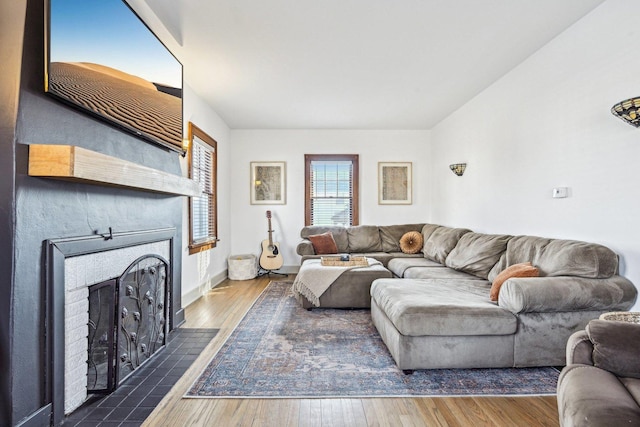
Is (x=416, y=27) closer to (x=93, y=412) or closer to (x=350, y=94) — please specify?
(x=350, y=94)

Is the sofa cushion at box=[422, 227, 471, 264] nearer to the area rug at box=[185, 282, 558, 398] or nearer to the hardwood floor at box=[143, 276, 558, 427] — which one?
the area rug at box=[185, 282, 558, 398]

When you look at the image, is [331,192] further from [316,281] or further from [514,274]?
[514,274]

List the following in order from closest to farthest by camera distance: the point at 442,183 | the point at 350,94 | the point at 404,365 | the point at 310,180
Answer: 1. the point at 404,365
2. the point at 350,94
3. the point at 442,183
4. the point at 310,180

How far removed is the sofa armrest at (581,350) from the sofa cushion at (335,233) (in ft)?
13.4

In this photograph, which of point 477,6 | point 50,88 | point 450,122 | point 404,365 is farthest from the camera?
point 450,122

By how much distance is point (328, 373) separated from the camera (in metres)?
2.28

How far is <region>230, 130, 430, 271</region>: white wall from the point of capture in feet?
20.0

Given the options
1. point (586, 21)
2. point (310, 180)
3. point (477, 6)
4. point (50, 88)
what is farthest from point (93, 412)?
point (310, 180)

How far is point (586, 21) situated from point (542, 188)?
1340 millimetres

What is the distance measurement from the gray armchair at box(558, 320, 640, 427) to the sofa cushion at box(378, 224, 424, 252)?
4.03m

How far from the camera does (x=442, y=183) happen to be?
559 cm

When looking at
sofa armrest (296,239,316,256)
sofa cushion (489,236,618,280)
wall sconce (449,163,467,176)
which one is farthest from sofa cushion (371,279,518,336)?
sofa armrest (296,239,316,256)

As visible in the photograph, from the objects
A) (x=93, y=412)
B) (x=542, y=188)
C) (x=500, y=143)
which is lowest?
(x=93, y=412)

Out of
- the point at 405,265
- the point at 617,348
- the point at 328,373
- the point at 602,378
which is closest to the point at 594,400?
the point at 602,378
